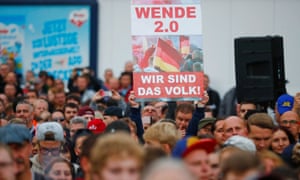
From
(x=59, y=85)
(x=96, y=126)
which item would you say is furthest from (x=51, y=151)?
(x=59, y=85)

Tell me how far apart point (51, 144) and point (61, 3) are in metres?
14.3

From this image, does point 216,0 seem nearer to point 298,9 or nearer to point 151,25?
point 298,9

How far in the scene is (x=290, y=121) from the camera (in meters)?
17.5

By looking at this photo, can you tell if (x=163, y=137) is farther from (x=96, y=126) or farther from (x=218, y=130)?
(x=218, y=130)

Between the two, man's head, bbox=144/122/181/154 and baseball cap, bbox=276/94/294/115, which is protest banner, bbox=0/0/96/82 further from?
man's head, bbox=144/122/181/154

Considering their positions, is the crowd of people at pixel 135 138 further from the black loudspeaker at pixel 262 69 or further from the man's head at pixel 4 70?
the black loudspeaker at pixel 262 69

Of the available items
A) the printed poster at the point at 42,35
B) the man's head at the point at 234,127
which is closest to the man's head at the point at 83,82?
the printed poster at the point at 42,35

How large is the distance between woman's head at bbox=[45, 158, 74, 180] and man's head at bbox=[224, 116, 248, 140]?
3284mm

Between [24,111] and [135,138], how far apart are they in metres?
5.81

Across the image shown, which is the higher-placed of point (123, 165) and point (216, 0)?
point (216, 0)

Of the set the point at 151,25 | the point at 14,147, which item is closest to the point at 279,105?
the point at 151,25

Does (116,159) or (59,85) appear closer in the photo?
(116,159)

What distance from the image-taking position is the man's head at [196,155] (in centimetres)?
1170

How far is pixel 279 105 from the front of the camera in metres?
18.7
